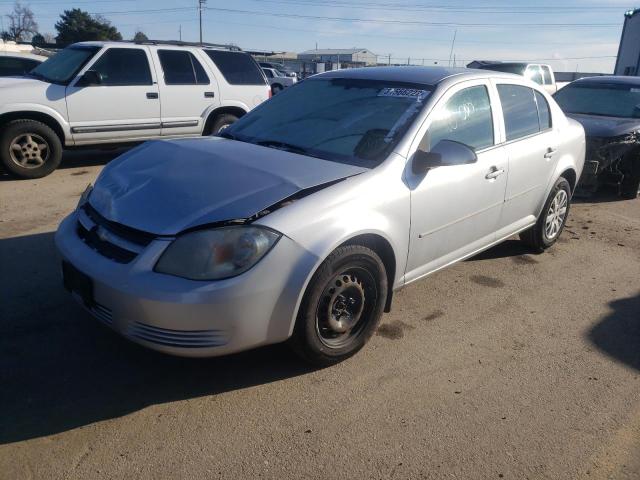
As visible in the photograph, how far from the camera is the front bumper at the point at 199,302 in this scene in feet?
8.23

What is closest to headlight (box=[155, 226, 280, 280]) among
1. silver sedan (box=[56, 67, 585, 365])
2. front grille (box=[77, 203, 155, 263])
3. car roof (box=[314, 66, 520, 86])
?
silver sedan (box=[56, 67, 585, 365])

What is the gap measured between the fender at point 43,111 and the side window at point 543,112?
19.3 feet

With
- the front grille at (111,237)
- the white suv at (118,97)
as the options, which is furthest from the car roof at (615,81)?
the front grille at (111,237)

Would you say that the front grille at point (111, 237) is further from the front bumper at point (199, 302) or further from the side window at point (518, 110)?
the side window at point (518, 110)

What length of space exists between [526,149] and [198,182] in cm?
279

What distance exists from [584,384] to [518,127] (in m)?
2.14

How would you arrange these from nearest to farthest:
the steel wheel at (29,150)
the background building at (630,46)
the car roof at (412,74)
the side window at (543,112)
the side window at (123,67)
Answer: the car roof at (412,74) < the side window at (543,112) < the steel wheel at (29,150) < the side window at (123,67) < the background building at (630,46)

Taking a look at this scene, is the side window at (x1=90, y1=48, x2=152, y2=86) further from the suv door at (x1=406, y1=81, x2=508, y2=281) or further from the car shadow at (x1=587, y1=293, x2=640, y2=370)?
the car shadow at (x1=587, y1=293, x2=640, y2=370)

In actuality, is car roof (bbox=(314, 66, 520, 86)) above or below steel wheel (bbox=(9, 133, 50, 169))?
above

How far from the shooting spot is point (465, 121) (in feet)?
12.5

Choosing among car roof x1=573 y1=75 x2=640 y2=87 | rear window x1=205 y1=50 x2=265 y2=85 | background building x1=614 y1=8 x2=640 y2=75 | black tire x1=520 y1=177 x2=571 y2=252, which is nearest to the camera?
black tire x1=520 y1=177 x2=571 y2=252

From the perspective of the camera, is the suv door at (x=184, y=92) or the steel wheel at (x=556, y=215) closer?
the steel wheel at (x=556, y=215)

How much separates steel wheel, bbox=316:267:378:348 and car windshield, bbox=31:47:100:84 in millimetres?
5955

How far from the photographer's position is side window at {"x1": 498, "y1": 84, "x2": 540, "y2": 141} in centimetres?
425
